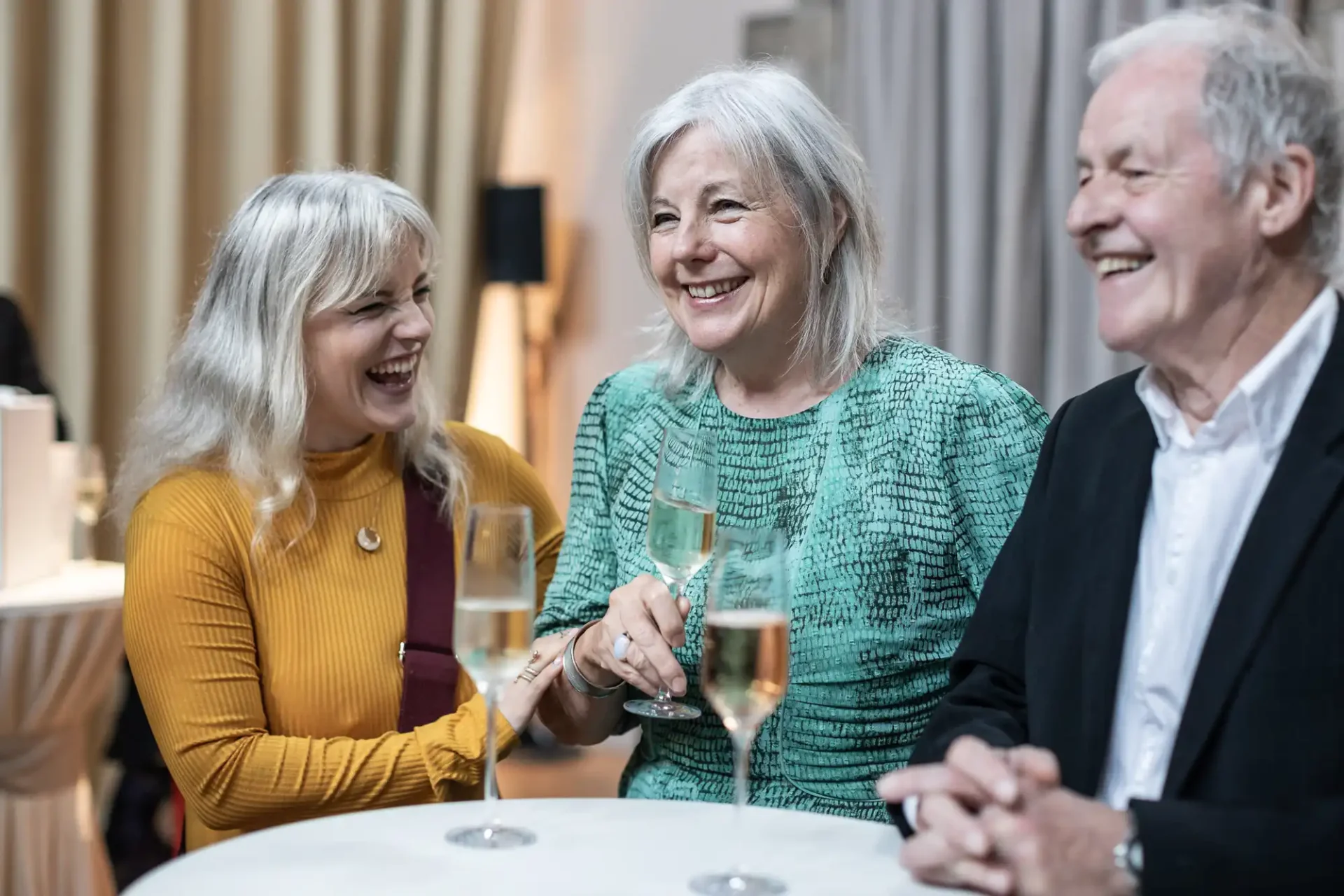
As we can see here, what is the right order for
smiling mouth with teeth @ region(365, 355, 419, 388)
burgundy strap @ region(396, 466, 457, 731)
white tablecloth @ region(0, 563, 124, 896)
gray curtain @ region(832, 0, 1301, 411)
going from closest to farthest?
burgundy strap @ region(396, 466, 457, 731) → smiling mouth with teeth @ region(365, 355, 419, 388) → white tablecloth @ region(0, 563, 124, 896) → gray curtain @ region(832, 0, 1301, 411)

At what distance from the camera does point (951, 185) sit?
14.9 ft

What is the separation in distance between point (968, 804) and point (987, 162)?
11.3 feet

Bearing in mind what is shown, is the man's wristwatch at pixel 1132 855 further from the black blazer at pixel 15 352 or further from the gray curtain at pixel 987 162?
the black blazer at pixel 15 352

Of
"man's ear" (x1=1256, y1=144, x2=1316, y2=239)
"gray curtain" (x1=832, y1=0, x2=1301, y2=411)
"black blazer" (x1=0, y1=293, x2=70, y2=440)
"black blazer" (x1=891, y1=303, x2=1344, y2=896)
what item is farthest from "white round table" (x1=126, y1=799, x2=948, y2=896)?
"gray curtain" (x1=832, y1=0, x2=1301, y2=411)

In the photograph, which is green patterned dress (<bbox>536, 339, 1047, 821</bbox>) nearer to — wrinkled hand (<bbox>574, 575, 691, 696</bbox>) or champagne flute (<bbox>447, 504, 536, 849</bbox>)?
wrinkled hand (<bbox>574, 575, 691, 696</bbox>)

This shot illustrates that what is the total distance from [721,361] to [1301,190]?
96cm

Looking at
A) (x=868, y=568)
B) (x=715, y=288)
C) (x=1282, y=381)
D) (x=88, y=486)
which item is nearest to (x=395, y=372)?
(x=715, y=288)

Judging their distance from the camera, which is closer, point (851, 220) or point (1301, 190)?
point (1301, 190)

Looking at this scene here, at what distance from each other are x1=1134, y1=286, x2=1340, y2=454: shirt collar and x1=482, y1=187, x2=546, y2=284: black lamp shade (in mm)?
4075

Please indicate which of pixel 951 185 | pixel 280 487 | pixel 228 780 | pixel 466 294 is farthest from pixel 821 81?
pixel 228 780

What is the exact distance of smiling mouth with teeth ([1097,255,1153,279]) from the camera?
1460 millimetres

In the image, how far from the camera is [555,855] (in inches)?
54.1

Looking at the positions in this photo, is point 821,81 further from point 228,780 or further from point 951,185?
point 228,780

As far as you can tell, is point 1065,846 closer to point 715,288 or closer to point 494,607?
point 494,607
